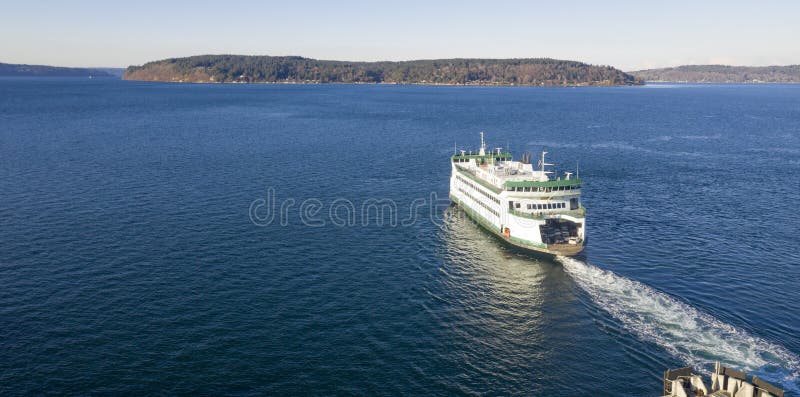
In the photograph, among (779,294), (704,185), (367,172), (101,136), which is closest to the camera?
(779,294)

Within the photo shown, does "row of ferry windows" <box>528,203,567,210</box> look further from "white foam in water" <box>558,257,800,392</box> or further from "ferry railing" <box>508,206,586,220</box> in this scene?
"white foam in water" <box>558,257,800,392</box>

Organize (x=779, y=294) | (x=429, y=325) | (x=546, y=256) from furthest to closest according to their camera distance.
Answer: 1. (x=546, y=256)
2. (x=779, y=294)
3. (x=429, y=325)

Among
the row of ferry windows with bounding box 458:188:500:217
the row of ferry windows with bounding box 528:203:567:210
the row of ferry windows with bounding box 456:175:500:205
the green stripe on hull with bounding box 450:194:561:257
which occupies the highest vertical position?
the row of ferry windows with bounding box 456:175:500:205

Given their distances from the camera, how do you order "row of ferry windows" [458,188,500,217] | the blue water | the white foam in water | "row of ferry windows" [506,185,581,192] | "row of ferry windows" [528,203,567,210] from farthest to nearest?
1. "row of ferry windows" [458,188,500,217]
2. "row of ferry windows" [506,185,581,192]
3. "row of ferry windows" [528,203,567,210]
4. the white foam in water
5. the blue water

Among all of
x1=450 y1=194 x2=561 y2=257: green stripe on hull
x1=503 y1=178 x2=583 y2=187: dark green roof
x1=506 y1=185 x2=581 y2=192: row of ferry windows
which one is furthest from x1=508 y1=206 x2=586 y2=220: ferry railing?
x1=503 y1=178 x2=583 y2=187: dark green roof

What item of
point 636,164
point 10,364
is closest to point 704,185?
point 636,164

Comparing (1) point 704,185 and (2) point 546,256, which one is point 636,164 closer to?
(1) point 704,185

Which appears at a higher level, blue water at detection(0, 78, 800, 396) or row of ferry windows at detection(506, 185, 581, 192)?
row of ferry windows at detection(506, 185, 581, 192)

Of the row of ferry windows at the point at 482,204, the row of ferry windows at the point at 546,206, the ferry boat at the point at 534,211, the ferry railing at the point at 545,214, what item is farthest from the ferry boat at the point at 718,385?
the row of ferry windows at the point at 482,204
